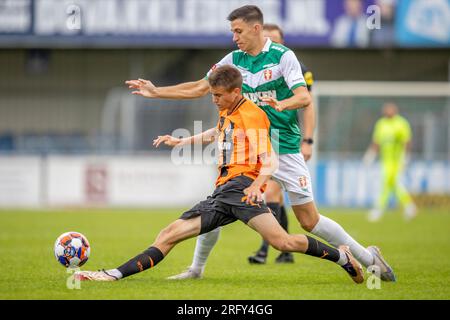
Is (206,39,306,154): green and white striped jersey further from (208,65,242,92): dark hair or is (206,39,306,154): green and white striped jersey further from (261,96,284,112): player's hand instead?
(261,96,284,112): player's hand

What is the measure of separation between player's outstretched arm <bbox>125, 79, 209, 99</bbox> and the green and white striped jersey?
26 centimetres

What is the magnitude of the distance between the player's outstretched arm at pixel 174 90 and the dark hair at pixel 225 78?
631 mm

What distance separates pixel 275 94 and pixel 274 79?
0.16 metres

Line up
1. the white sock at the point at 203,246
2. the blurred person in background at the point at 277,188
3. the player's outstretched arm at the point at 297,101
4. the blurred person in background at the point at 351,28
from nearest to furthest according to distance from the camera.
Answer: the player's outstretched arm at the point at 297,101 < the white sock at the point at 203,246 < the blurred person in background at the point at 277,188 < the blurred person in background at the point at 351,28

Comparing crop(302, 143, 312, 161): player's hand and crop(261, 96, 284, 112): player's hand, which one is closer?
crop(261, 96, 284, 112): player's hand

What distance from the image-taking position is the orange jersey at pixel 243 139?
269 inches

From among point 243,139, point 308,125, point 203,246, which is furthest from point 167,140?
point 308,125

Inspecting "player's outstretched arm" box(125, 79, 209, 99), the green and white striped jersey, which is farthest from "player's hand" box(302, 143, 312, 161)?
"player's outstretched arm" box(125, 79, 209, 99)

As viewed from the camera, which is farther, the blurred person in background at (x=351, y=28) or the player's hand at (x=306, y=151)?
the blurred person in background at (x=351, y=28)

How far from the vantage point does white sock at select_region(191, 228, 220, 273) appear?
7.69 meters

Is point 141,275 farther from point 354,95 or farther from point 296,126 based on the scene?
point 354,95

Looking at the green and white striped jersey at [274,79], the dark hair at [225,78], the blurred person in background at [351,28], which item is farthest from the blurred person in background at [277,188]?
the blurred person in background at [351,28]

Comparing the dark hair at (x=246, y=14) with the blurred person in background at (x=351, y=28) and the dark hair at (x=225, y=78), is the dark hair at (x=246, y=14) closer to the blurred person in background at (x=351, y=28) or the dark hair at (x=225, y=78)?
the dark hair at (x=225, y=78)

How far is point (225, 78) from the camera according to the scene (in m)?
6.79
